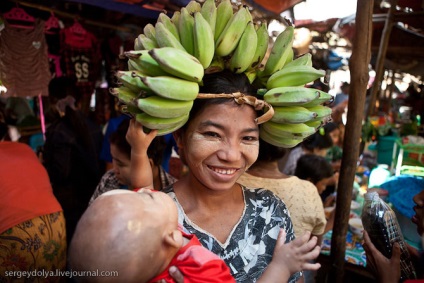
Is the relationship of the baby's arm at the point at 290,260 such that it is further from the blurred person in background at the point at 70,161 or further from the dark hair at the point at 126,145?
the blurred person in background at the point at 70,161

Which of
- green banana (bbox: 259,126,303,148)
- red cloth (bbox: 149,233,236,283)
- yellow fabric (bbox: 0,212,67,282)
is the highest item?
green banana (bbox: 259,126,303,148)

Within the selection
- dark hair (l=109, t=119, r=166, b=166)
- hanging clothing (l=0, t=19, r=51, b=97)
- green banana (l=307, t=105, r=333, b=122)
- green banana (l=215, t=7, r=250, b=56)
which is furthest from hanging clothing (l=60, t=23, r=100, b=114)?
green banana (l=307, t=105, r=333, b=122)

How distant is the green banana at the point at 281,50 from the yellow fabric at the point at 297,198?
3.21 ft

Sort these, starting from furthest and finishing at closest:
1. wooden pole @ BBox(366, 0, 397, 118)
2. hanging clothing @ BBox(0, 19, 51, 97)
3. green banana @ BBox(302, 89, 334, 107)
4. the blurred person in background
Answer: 1. wooden pole @ BBox(366, 0, 397, 118)
2. hanging clothing @ BBox(0, 19, 51, 97)
3. the blurred person in background
4. green banana @ BBox(302, 89, 334, 107)

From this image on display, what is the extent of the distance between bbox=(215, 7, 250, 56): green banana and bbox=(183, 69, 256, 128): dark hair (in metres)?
0.12

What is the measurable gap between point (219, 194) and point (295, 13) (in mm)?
4336

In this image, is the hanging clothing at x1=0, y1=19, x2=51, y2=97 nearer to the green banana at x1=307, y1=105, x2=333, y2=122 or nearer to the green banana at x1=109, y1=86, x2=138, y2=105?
the green banana at x1=109, y1=86, x2=138, y2=105

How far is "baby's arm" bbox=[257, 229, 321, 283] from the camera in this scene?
1.36 metres

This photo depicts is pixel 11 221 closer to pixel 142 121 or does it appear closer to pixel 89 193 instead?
pixel 89 193

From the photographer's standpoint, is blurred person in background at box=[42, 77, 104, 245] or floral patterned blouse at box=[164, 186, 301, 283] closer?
floral patterned blouse at box=[164, 186, 301, 283]

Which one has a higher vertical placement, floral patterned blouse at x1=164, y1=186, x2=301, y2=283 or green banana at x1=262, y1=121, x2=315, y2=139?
green banana at x1=262, y1=121, x2=315, y2=139

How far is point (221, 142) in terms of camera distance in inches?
57.4

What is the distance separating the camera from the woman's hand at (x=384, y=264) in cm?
181

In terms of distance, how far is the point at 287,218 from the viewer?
1.68 meters
